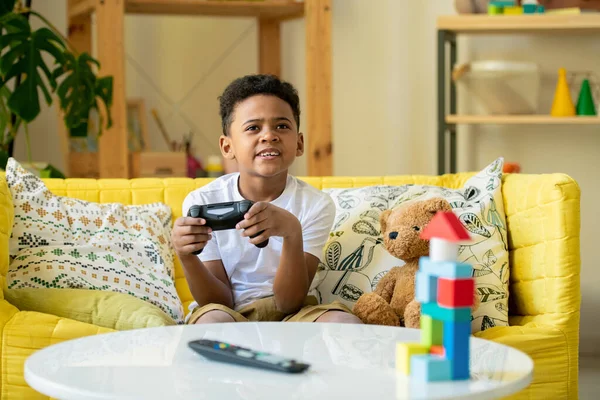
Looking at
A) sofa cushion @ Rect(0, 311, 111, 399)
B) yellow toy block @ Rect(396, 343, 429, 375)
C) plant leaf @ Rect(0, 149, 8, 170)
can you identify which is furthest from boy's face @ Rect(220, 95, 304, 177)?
plant leaf @ Rect(0, 149, 8, 170)

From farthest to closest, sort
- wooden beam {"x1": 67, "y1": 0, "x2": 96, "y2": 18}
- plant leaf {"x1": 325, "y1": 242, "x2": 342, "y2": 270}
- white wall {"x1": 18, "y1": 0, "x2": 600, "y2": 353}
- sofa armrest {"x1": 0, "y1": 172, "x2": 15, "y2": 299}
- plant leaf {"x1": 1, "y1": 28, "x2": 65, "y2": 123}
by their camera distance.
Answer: white wall {"x1": 18, "y1": 0, "x2": 600, "y2": 353}, wooden beam {"x1": 67, "y1": 0, "x2": 96, "y2": 18}, plant leaf {"x1": 1, "y1": 28, "x2": 65, "y2": 123}, plant leaf {"x1": 325, "y1": 242, "x2": 342, "y2": 270}, sofa armrest {"x1": 0, "y1": 172, "x2": 15, "y2": 299}

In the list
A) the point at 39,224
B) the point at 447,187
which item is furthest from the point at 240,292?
the point at 447,187

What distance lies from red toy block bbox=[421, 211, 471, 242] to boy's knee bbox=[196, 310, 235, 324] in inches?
26.8

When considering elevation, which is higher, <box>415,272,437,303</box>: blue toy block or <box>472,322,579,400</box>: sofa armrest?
<box>415,272,437,303</box>: blue toy block

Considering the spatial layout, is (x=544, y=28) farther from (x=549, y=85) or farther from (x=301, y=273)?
(x=301, y=273)

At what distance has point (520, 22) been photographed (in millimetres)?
2891

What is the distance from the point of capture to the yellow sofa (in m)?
1.46

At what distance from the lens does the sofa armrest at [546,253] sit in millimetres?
1620

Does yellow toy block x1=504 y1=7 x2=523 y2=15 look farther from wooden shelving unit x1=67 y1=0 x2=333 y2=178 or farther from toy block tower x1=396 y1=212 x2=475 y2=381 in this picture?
toy block tower x1=396 y1=212 x2=475 y2=381

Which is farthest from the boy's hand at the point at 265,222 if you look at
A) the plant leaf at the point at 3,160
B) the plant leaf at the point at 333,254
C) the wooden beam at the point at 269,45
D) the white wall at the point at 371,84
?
the wooden beam at the point at 269,45

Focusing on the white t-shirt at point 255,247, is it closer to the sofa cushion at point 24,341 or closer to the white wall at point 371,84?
the sofa cushion at point 24,341

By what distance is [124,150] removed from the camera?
301 centimetres

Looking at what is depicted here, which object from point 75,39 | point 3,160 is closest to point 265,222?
point 3,160

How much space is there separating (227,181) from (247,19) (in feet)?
7.07
